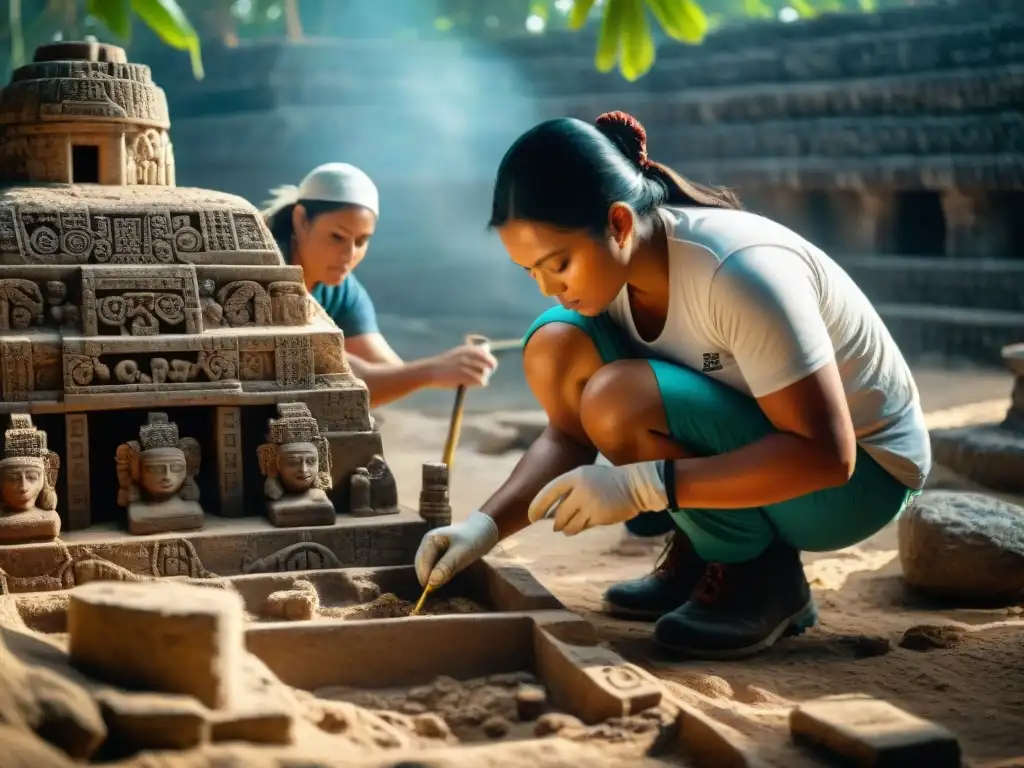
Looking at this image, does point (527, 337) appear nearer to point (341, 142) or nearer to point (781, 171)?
point (781, 171)

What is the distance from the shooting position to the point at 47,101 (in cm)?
484

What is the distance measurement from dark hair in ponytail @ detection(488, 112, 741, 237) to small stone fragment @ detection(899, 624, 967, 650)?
4.81 ft

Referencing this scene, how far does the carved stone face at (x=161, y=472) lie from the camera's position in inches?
150

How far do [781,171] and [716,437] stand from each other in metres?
8.71

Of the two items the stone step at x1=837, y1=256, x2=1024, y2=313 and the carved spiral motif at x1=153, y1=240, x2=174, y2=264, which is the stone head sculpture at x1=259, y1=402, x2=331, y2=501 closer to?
the carved spiral motif at x1=153, y1=240, x2=174, y2=264

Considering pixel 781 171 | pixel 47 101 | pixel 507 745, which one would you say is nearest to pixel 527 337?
pixel 507 745

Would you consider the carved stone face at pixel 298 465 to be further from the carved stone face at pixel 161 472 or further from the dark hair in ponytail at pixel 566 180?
the dark hair in ponytail at pixel 566 180

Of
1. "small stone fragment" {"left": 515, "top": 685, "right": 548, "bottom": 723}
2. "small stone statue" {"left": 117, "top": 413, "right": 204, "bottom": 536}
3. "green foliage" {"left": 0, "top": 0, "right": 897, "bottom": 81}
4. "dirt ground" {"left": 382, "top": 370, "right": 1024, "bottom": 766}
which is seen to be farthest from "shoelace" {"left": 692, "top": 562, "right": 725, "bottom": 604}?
"green foliage" {"left": 0, "top": 0, "right": 897, "bottom": 81}

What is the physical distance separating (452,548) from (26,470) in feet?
4.13

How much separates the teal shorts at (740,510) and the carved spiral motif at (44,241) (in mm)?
1908

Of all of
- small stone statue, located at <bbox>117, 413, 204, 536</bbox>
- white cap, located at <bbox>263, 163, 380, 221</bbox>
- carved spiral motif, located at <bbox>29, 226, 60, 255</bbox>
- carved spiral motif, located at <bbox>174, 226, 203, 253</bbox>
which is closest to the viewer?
small stone statue, located at <bbox>117, 413, 204, 536</bbox>

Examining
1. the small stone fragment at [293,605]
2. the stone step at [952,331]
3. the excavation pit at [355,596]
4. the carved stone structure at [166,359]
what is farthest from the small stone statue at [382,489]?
the stone step at [952,331]

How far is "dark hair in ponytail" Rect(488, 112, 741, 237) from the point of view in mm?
3123

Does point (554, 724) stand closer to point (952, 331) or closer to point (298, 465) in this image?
point (298, 465)
